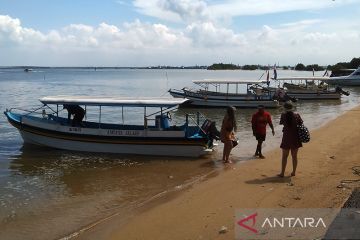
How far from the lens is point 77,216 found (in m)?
9.05

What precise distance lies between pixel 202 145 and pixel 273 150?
261 centimetres

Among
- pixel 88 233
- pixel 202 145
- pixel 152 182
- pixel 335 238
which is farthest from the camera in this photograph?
pixel 202 145

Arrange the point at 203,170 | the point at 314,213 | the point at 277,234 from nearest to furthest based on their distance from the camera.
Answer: the point at 277,234 → the point at 314,213 → the point at 203,170

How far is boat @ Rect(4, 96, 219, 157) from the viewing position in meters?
14.6

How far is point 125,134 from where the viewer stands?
49.9 feet

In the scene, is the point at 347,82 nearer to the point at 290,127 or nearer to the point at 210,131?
the point at 210,131

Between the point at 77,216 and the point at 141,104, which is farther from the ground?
the point at 141,104

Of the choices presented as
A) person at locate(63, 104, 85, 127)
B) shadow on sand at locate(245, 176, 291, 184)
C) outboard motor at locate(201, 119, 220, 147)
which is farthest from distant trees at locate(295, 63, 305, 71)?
shadow on sand at locate(245, 176, 291, 184)

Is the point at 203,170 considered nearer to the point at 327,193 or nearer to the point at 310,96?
the point at 327,193

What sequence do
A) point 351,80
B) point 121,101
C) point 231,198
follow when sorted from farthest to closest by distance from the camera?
1. point 351,80
2. point 121,101
3. point 231,198

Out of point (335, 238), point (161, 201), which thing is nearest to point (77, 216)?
point (161, 201)

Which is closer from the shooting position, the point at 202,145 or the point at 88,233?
the point at 88,233

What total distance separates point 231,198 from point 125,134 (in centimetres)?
706

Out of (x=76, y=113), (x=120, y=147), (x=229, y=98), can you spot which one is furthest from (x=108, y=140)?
(x=229, y=98)
